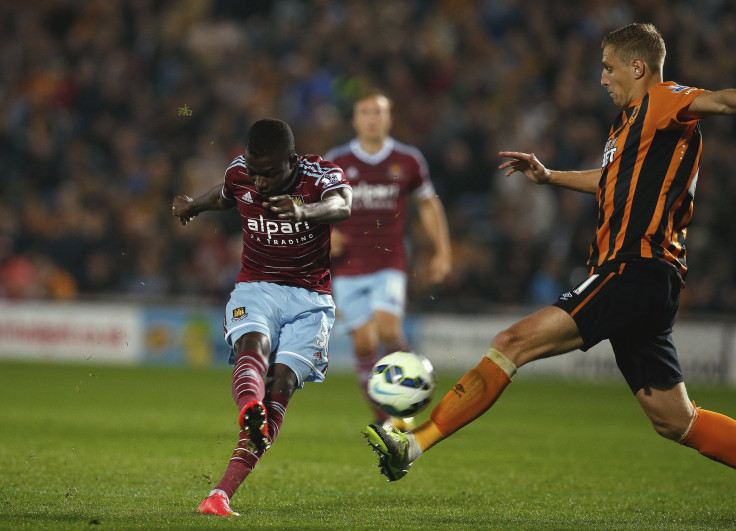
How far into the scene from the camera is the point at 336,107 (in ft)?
55.7

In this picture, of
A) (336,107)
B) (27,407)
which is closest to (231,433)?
(27,407)

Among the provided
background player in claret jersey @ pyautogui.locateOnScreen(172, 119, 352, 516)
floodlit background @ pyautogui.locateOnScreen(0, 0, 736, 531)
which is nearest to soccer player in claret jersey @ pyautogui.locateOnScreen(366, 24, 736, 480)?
background player in claret jersey @ pyautogui.locateOnScreen(172, 119, 352, 516)

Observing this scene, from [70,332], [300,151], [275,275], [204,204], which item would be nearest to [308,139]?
[300,151]

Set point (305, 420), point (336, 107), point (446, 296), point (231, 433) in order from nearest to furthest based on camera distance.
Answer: point (231, 433), point (305, 420), point (446, 296), point (336, 107)

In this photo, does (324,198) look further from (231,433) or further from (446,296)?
(446,296)

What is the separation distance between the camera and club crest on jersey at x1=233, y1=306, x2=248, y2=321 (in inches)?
218

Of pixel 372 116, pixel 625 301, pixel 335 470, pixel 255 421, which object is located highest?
pixel 372 116

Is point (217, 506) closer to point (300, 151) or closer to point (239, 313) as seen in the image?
point (239, 313)

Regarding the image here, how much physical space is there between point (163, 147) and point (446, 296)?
549 cm

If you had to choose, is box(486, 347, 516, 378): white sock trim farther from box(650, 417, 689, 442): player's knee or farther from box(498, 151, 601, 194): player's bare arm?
box(498, 151, 601, 194): player's bare arm

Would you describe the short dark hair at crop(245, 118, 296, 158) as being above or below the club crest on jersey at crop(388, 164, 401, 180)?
above

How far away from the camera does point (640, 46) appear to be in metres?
5.30

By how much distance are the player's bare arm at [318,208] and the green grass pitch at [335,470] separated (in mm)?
1421

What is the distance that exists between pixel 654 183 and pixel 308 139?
11438 mm
